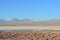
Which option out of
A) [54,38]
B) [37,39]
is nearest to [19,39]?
[37,39]

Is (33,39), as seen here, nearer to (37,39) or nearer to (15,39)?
(37,39)

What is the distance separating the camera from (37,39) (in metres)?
17.6

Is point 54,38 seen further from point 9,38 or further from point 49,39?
point 9,38

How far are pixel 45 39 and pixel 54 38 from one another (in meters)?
0.83

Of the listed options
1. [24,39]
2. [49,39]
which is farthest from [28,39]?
[49,39]

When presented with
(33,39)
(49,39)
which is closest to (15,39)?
(33,39)

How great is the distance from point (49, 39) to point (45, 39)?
12.2 inches

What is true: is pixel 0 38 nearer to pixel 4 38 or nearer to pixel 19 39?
pixel 4 38

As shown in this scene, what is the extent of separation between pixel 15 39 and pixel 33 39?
4.60 feet

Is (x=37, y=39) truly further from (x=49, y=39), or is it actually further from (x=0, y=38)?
(x=0, y=38)

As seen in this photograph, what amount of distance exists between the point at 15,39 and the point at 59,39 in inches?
134

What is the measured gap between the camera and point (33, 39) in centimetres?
1748

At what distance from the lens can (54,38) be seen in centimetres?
1783

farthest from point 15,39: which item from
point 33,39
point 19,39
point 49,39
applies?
point 49,39
